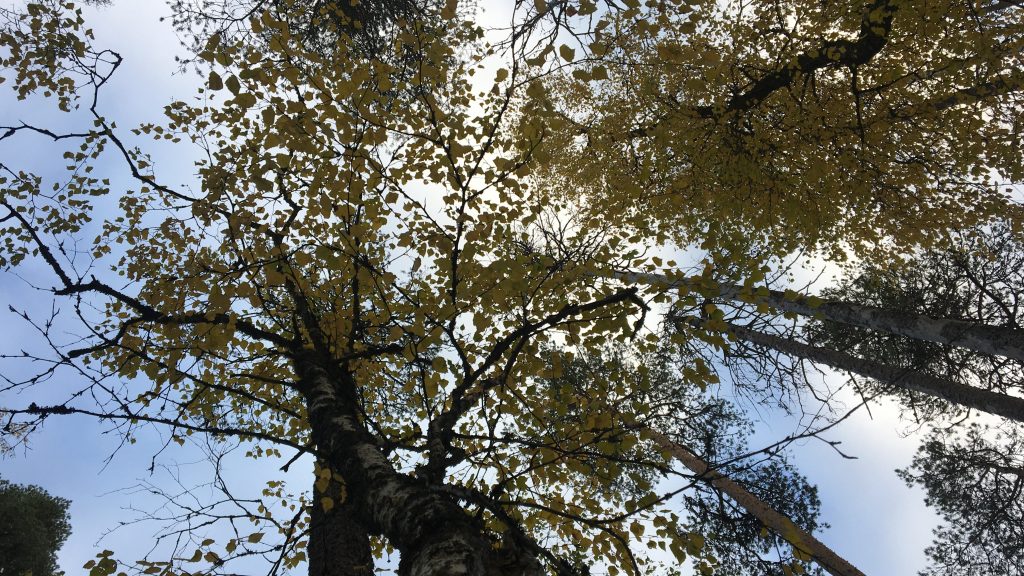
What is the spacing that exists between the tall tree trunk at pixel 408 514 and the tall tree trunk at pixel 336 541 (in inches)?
7.2

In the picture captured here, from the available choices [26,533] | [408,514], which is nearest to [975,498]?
[408,514]

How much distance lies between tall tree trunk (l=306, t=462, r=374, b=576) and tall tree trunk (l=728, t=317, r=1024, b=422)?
435 centimetres

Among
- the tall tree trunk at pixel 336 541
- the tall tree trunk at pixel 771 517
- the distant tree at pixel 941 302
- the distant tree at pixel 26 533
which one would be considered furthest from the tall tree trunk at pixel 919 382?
the distant tree at pixel 26 533

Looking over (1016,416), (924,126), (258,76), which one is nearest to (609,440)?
(258,76)

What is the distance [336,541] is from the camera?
3900mm

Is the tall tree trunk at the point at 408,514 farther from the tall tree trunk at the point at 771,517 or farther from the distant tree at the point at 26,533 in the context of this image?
the distant tree at the point at 26,533

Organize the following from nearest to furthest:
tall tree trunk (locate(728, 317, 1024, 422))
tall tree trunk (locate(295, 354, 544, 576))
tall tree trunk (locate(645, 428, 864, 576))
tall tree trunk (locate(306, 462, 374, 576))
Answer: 1. tall tree trunk (locate(295, 354, 544, 576))
2. tall tree trunk (locate(306, 462, 374, 576))
3. tall tree trunk (locate(728, 317, 1024, 422))
4. tall tree trunk (locate(645, 428, 864, 576))

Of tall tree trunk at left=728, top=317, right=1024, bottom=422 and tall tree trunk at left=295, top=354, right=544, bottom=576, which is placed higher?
tall tree trunk at left=728, top=317, right=1024, bottom=422

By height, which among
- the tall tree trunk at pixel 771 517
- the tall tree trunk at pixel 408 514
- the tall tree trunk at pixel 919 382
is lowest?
the tall tree trunk at pixel 408 514

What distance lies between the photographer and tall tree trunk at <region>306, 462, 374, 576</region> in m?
3.69

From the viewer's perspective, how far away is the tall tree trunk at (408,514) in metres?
2.26

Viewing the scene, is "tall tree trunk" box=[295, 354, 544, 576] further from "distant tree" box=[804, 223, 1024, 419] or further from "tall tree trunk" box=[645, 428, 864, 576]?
"distant tree" box=[804, 223, 1024, 419]

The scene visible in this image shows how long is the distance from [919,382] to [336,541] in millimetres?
7824

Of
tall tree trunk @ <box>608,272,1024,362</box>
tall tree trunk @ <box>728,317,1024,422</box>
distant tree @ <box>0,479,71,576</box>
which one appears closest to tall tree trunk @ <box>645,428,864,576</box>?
tall tree trunk @ <box>728,317,1024,422</box>
